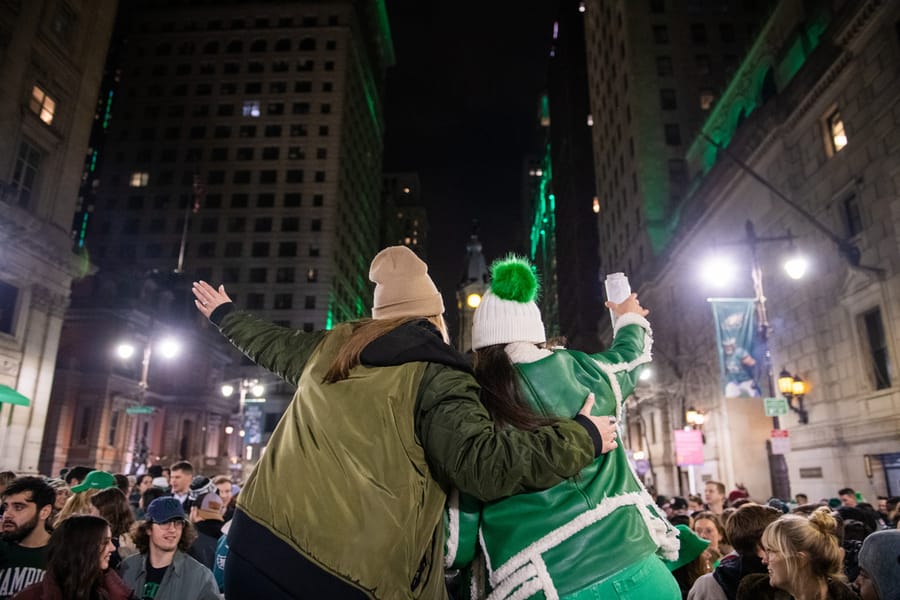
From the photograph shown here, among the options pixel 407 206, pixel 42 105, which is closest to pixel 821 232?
pixel 42 105

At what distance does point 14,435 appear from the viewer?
22.5 meters

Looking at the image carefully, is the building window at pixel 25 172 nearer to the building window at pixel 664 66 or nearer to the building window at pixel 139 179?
the building window at pixel 664 66

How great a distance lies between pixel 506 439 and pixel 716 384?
106ft

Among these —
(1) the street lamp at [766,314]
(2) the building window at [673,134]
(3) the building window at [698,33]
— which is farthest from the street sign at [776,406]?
(3) the building window at [698,33]

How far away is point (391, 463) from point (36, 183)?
28387 millimetres

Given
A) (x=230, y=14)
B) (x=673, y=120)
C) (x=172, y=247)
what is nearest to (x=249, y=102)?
(x=230, y=14)

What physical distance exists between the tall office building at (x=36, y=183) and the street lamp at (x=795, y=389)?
2715cm

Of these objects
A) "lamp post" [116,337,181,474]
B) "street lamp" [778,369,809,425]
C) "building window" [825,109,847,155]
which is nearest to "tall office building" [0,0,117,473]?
"lamp post" [116,337,181,474]

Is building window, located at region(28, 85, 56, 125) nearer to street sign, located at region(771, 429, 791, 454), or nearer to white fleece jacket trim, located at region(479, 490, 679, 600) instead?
white fleece jacket trim, located at region(479, 490, 679, 600)

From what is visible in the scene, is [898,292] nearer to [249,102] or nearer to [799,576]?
[799,576]

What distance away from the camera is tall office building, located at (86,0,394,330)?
253 feet

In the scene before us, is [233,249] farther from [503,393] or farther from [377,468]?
[377,468]

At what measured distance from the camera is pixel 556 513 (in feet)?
8.47

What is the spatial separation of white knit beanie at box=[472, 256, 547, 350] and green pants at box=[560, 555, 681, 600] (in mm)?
1140
